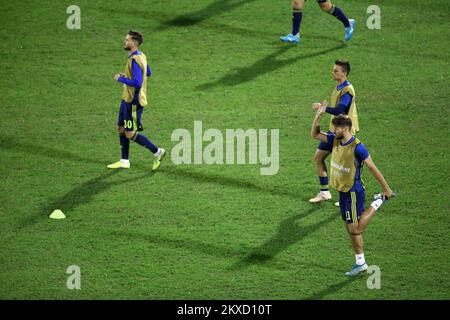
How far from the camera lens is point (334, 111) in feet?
42.7

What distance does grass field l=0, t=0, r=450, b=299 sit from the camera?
12023mm

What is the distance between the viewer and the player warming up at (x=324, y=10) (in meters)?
18.0

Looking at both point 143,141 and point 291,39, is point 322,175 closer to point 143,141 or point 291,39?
point 143,141

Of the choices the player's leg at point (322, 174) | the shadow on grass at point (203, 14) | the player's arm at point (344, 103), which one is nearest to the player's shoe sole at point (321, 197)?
the player's leg at point (322, 174)

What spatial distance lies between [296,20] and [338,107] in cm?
535

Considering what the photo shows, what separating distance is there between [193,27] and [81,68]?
256 cm

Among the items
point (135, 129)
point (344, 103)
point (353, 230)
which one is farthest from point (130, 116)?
point (353, 230)

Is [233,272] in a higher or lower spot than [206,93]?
lower

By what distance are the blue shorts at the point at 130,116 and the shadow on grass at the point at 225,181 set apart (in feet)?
2.84

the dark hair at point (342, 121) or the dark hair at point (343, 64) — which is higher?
the dark hair at point (343, 64)

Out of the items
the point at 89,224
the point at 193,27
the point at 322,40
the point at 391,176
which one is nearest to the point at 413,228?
the point at 391,176

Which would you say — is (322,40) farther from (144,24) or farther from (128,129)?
(128,129)

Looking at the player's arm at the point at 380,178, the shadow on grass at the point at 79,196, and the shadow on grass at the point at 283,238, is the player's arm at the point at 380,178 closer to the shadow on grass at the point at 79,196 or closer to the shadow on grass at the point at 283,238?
the shadow on grass at the point at 283,238

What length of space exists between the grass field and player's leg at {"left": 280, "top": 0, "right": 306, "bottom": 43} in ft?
0.60
